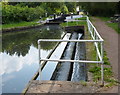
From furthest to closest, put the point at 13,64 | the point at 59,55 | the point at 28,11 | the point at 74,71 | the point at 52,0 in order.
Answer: the point at 52,0 < the point at 28,11 < the point at 59,55 < the point at 13,64 < the point at 74,71

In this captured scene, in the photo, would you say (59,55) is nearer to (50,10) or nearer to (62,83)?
(62,83)

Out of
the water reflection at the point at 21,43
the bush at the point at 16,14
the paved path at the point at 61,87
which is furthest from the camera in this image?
the bush at the point at 16,14

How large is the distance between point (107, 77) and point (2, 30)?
589 inches

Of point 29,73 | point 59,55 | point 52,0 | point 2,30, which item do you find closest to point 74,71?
point 29,73

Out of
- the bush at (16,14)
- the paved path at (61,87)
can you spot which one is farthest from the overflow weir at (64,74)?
the bush at (16,14)

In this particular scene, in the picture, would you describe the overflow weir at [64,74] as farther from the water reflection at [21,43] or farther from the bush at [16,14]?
the bush at [16,14]

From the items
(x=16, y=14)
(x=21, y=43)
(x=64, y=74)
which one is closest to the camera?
(x=64, y=74)

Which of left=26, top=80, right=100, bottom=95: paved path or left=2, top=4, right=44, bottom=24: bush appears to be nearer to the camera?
left=26, top=80, right=100, bottom=95: paved path

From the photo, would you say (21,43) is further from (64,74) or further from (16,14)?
(16,14)

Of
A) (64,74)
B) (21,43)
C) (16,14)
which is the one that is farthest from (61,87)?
(16,14)

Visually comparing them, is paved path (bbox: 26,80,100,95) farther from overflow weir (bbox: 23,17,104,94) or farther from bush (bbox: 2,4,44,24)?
bush (bbox: 2,4,44,24)

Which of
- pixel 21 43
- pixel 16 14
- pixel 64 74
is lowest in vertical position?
pixel 21 43

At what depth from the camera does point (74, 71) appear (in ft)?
19.7

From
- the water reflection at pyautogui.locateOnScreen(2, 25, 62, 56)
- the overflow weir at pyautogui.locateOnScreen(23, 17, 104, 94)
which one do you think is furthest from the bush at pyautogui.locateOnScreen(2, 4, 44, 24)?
the overflow weir at pyautogui.locateOnScreen(23, 17, 104, 94)
